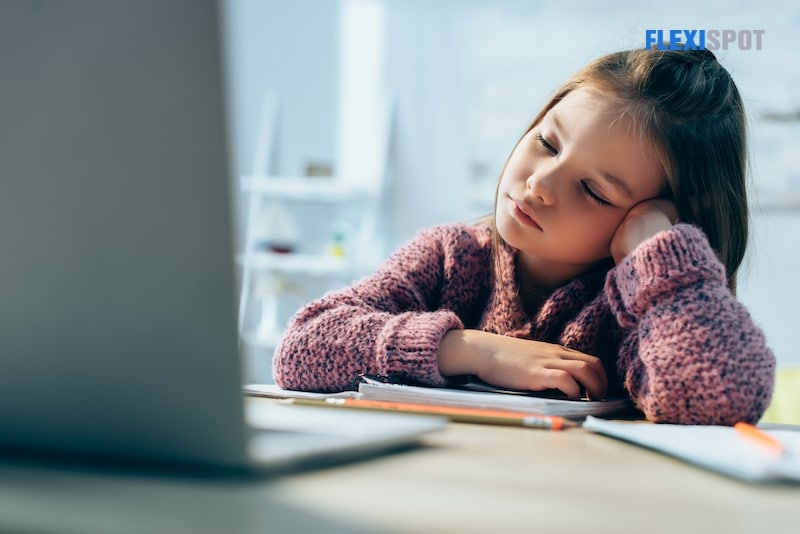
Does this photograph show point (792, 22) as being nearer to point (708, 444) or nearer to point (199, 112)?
point (708, 444)

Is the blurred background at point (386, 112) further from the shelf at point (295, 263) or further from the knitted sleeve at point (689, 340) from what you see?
the knitted sleeve at point (689, 340)

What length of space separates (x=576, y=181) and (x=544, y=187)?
4 cm

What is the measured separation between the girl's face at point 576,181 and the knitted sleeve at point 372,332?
0.14 metres

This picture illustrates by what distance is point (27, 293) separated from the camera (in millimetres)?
390

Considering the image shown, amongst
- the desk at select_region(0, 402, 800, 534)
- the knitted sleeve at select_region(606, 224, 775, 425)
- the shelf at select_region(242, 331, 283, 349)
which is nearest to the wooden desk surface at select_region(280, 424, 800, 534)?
the desk at select_region(0, 402, 800, 534)

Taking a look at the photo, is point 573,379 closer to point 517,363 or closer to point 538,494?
point 517,363

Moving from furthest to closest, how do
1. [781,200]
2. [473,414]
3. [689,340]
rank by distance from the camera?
1. [781,200]
2. [689,340]
3. [473,414]

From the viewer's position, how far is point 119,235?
0.37m

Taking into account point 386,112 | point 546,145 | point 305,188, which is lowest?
point 305,188

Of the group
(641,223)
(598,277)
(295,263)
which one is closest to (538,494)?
(641,223)

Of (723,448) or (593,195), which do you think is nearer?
(723,448)

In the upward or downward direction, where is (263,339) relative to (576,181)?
downward

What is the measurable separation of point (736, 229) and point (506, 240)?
318 millimetres

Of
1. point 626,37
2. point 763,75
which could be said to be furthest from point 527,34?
point 626,37
